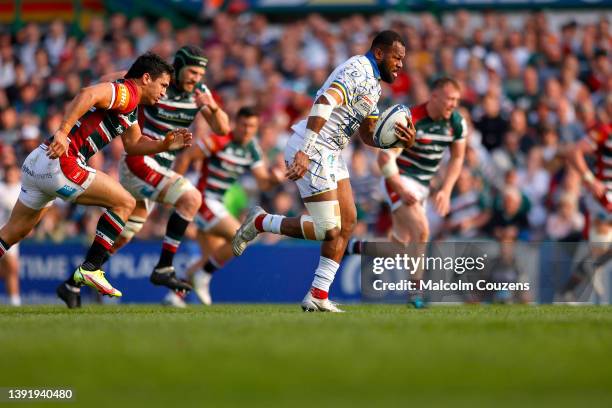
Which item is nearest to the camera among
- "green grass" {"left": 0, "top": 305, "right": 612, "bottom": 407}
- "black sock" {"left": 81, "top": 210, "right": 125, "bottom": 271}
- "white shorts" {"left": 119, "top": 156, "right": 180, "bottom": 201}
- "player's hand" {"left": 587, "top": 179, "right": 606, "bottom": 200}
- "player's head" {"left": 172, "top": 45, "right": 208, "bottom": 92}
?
"green grass" {"left": 0, "top": 305, "right": 612, "bottom": 407}

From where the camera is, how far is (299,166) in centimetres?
974

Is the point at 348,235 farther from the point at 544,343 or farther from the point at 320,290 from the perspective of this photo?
the point at 544,343

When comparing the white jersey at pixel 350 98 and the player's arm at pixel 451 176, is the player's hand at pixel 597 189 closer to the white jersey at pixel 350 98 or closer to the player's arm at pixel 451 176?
the player's arm at pixel 451 176

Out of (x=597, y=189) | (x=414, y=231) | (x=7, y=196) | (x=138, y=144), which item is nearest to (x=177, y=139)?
(x=138, y=144)

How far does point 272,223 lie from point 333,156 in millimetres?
882

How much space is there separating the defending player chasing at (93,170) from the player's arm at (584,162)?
18.6 ft

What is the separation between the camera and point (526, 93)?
19234mm

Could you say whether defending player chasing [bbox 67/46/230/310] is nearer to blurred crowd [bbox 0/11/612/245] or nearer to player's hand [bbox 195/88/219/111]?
player's hand [bbox 195/88/219/111]

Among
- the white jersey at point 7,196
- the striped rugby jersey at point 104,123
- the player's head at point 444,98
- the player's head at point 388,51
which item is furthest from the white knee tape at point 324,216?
the white jersey at point 7,196

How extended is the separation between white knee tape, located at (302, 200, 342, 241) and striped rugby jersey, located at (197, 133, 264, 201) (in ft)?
14.9

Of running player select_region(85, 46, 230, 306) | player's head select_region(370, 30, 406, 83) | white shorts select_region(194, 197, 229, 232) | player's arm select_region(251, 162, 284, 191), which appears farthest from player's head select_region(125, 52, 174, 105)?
player's arm select_region(251, 162, 284, 191)

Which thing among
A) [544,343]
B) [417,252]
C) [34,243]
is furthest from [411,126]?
[34,243]

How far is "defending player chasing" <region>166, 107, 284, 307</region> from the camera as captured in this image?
14461 millimetres

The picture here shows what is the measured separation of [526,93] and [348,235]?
31.2 ft
